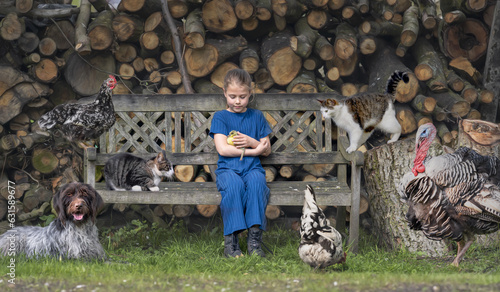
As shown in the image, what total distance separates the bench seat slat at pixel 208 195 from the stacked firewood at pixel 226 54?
906mm

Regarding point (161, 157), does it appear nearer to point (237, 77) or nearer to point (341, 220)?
point (237, 77)

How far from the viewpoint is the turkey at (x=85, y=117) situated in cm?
476

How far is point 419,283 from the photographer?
3.20 metres

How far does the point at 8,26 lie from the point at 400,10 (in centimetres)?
394

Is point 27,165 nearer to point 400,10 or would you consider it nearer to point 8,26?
point 8,26

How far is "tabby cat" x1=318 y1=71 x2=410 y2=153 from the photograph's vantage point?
4.96 metres

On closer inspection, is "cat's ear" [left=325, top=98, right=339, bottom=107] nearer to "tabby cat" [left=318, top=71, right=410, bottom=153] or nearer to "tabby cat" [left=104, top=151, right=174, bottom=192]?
"tabby cat" [left=318, top=71, right=410, bottom=153]

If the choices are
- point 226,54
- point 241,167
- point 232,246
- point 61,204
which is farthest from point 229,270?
point 226,54

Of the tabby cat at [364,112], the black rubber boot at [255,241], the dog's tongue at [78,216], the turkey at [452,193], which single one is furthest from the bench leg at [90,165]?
the turkey at [452,193]

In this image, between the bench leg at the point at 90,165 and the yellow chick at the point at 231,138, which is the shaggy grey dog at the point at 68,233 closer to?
the bench leg at the point at 90,165

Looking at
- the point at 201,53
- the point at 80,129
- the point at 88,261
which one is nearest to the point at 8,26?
the point at 80,129

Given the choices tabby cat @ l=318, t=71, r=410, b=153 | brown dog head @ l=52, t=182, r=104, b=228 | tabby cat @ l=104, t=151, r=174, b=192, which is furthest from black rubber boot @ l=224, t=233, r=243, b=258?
tabby cat @ l=318, t=71, r=410, b=153

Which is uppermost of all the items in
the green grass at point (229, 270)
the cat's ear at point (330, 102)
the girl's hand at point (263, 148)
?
the cat's ear at point (330, 102)

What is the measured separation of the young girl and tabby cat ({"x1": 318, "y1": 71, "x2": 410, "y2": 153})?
2.46ft
